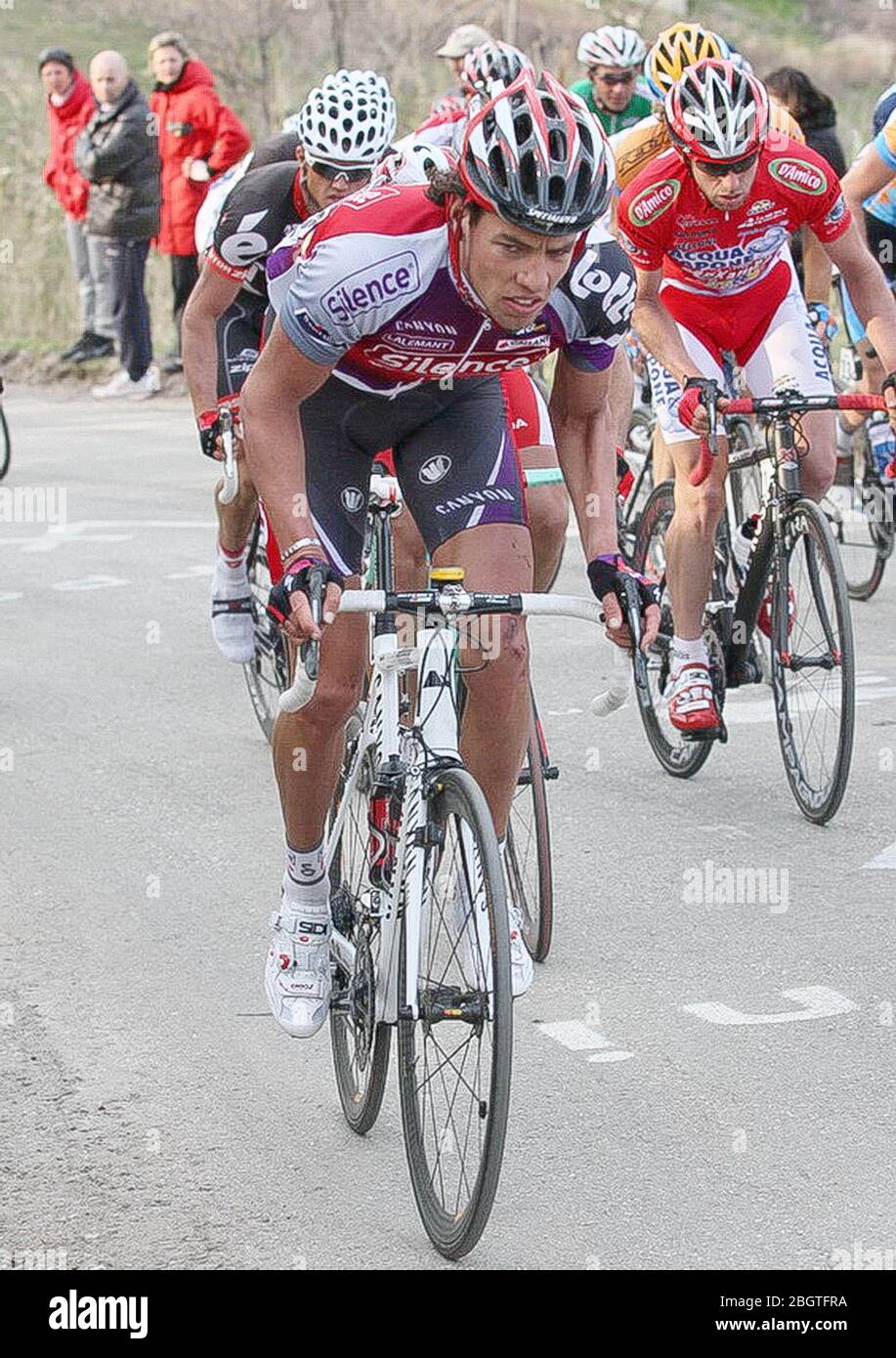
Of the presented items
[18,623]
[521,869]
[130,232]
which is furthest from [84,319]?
[521,869]

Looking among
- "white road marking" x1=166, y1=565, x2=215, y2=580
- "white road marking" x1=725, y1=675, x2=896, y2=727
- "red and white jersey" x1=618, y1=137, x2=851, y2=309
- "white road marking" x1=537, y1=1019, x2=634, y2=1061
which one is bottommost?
"white road marking" x1=166, y1=565, x2=215, y2=580

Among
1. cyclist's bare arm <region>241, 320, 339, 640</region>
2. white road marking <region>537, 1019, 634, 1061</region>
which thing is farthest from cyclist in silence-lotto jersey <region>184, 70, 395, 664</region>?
white road marking <region>537, 1019, 634, 1061</region>

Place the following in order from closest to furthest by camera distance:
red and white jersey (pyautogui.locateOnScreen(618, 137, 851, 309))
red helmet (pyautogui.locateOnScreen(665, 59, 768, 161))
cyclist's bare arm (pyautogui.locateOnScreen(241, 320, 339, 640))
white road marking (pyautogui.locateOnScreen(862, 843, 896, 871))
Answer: cyclist's bare arm (pyautogui.locateOnScreen(241, 320, 339, 640)), white road marking (pyautogui.locateOnScreen(862, 843, 896, 871)), red helmet (pyautogui.locateOnScreen(665, 59, 768, 161)), red and white jersey (pyautogui.locateOnScreen(618, 137, 851, 309))

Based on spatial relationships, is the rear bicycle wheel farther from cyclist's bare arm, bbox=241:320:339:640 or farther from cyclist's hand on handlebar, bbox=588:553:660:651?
cyclist's hand on handlebar, bbox=588:553:660:651

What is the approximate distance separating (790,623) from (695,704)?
40 centimetres

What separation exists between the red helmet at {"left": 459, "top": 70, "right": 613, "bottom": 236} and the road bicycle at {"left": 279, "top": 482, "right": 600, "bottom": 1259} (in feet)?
2.22

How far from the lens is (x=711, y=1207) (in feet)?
13.2

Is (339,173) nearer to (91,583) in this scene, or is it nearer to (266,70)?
(91,583)

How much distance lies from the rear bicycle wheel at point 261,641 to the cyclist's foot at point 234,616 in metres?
0.05

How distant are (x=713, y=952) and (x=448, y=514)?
1.62 metres

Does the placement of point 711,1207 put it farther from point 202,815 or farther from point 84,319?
point 84,319

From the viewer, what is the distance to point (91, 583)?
10.6 meters

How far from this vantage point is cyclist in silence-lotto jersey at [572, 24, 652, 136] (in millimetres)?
12094

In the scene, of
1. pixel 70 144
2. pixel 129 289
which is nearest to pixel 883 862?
pixel 129 289
